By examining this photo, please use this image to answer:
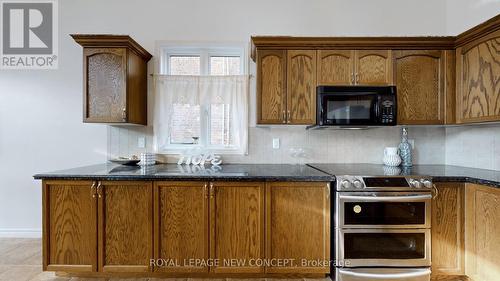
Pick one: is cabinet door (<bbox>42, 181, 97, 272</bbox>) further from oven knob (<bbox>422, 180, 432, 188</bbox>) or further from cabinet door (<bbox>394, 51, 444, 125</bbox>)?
cabinet door (<bbox>394, 51, 444, 125</bbox>)

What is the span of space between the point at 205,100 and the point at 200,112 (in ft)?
0.48

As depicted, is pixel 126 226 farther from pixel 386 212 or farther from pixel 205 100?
pixel 386 212

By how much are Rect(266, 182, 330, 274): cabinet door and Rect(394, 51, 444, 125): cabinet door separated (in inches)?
49.2

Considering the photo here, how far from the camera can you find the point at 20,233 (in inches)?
128

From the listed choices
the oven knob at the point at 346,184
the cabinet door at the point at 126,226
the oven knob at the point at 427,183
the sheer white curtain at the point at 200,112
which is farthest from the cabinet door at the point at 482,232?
the cabinet door at the point at 126,226

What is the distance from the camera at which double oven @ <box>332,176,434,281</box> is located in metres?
2.28

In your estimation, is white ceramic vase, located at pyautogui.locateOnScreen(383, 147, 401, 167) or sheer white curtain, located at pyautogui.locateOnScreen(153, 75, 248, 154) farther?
sheer white curtain, located at pyautogui.locateOnScreen(153, 75, 248, 154)

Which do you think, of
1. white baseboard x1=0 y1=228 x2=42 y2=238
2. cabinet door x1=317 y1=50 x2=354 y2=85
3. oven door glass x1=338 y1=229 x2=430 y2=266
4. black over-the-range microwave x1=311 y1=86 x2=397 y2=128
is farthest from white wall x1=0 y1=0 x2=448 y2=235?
oven door glass x1=338 y1=229 x2=430 y2=266

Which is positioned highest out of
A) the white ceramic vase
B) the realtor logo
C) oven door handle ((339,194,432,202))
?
the realtor logo

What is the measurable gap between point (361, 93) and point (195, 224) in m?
1.89

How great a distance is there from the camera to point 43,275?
97.3 inches

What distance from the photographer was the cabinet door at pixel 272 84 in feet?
9.21

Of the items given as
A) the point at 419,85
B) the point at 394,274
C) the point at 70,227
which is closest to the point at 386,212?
the point at 394,274

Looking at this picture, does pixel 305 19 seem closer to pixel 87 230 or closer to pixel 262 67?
pixel 262 67
